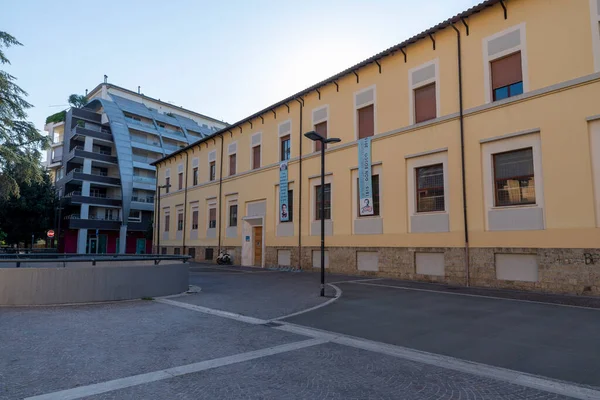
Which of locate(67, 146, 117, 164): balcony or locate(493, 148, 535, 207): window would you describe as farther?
locate(67, 146, 117, 164): balcony

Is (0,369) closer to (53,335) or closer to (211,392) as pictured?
(53,335)

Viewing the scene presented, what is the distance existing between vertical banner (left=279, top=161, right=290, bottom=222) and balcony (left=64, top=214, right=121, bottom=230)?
3575 cm

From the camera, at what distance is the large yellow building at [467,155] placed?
40.1 ft

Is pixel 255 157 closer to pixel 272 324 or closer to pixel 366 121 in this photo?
pixel 366 121

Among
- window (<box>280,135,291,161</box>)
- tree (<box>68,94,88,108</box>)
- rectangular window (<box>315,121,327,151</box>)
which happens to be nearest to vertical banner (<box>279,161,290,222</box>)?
window (<box>280,135,291,161</box>)

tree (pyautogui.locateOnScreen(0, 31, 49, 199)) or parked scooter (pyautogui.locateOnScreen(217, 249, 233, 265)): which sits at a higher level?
tree (pyautogui.locateOnScreen(0, 31, 49, 199))

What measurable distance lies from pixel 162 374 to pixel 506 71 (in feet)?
49.1

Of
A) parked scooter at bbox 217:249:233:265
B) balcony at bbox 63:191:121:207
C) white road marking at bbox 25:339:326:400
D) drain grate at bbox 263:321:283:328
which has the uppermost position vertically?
balcony at bbox 63:191:121:207

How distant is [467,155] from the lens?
15.0 meters

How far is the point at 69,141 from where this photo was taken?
2126 inches

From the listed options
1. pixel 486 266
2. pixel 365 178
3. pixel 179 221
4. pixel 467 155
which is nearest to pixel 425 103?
pixel 467 155

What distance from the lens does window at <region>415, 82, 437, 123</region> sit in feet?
54.4

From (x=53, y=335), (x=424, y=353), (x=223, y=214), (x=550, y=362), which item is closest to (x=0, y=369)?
(x=53, y=335)

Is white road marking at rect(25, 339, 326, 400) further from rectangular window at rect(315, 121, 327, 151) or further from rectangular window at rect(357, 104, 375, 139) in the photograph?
rectangular window at rect(315, 121, 327, 151)
